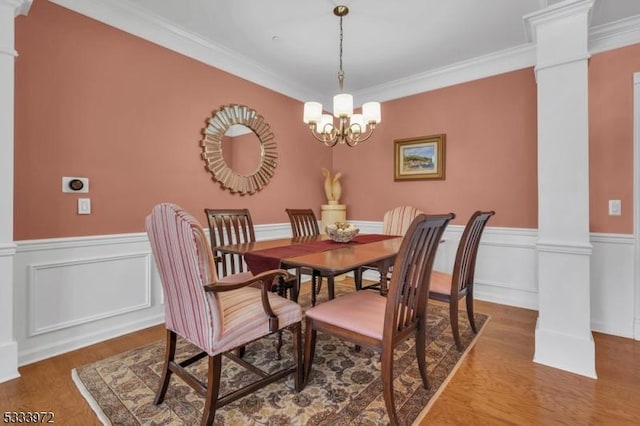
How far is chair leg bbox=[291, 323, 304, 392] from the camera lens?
5.51 ft

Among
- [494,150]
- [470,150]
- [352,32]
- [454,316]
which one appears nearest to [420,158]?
[470,150]

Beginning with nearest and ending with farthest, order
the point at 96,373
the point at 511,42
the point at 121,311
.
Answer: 1. the point at 96,373
2. the point at 121,311
3. the point at 511,42

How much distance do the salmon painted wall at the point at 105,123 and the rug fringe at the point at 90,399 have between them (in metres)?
0.98

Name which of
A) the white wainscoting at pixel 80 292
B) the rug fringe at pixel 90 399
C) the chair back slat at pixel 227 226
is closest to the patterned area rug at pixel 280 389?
the rug fringe at pixel 90 399

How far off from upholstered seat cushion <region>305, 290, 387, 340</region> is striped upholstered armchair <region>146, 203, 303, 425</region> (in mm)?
178

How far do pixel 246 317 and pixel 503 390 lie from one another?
5.06ft

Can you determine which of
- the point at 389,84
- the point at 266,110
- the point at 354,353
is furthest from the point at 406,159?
the point at 354,353

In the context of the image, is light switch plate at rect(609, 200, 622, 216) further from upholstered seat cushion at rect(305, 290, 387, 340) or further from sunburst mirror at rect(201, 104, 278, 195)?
sunburst mirror at rect(201, 104, 278, 195)

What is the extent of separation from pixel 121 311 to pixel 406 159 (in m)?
3.42

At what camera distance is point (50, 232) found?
7.02ft

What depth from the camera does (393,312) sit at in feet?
4.70

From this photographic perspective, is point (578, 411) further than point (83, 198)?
No

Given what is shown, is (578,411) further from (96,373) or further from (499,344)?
(96,373)

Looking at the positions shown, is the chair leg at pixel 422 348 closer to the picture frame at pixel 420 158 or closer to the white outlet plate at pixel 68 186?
the picture frame at pixel 420 158
